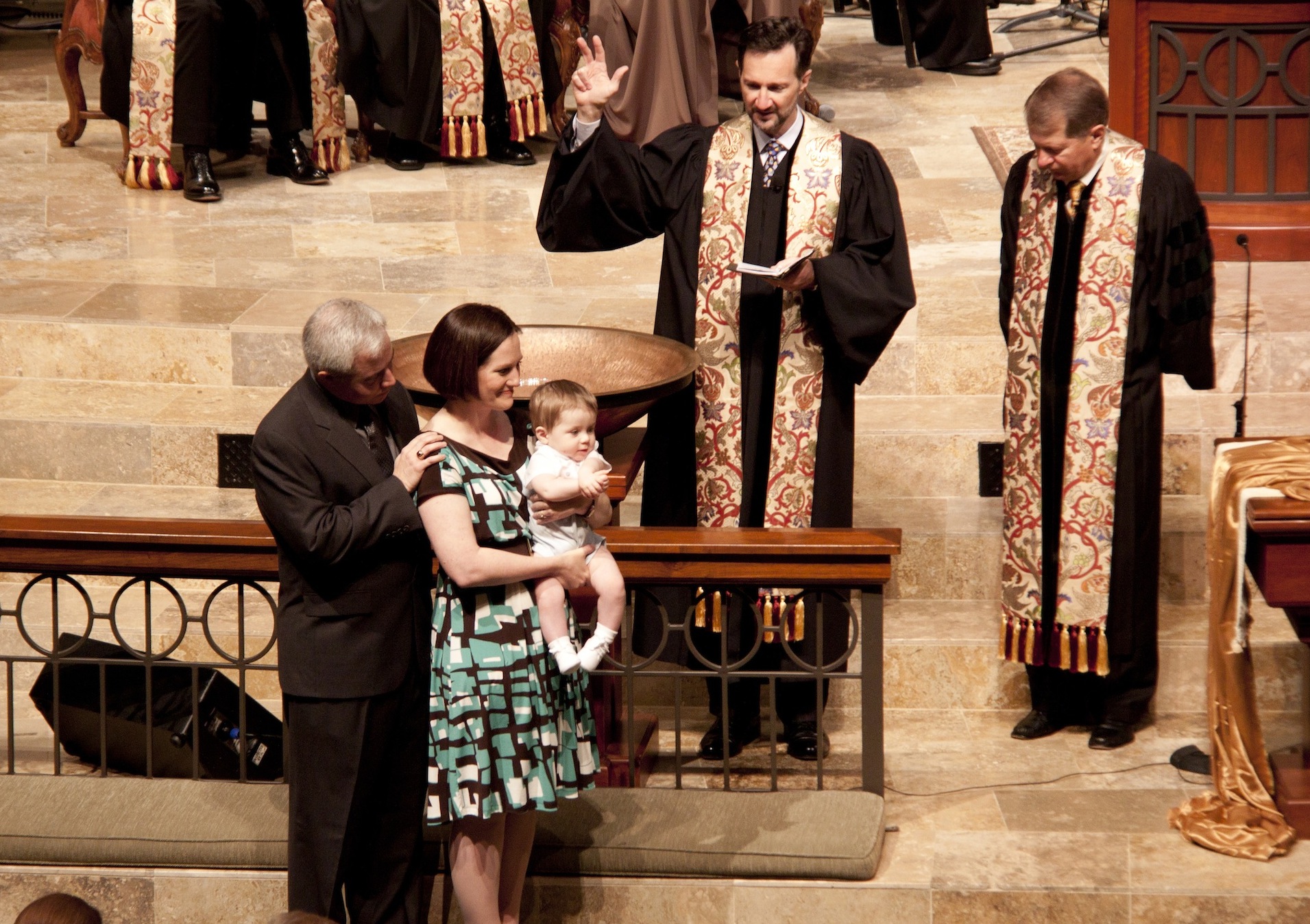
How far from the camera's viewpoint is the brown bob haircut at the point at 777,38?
4133 millimetres

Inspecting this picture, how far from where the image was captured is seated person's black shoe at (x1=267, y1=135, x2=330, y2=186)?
27.3 ft

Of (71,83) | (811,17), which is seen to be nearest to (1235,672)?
(811,17)

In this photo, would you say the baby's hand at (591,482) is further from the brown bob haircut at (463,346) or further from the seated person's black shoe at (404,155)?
the seated person's black shoe at (404,155)

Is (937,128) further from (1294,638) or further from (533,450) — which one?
(533,450)

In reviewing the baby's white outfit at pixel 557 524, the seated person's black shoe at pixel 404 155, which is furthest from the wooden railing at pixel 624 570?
the seated person's black shoe at pixel 404 155

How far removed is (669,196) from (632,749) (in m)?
1.46

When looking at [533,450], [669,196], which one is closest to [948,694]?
[669,196]

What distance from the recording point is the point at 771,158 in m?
4.51

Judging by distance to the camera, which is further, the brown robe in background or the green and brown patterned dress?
A: the brown robe in background

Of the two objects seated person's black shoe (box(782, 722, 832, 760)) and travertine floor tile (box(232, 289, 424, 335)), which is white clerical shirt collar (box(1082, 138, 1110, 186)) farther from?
travertine floor tile (box(232, 289, 424, 335))

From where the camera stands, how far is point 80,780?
410 cm

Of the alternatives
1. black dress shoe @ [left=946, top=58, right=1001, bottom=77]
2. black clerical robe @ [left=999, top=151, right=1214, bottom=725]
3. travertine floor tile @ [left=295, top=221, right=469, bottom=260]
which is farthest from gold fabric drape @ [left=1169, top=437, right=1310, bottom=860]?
black dress shoe @ [left=946, top=58, right=1001, bottom=77]

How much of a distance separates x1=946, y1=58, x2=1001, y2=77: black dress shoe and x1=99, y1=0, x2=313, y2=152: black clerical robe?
3.71m

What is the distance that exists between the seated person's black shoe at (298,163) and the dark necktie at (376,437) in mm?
5062
